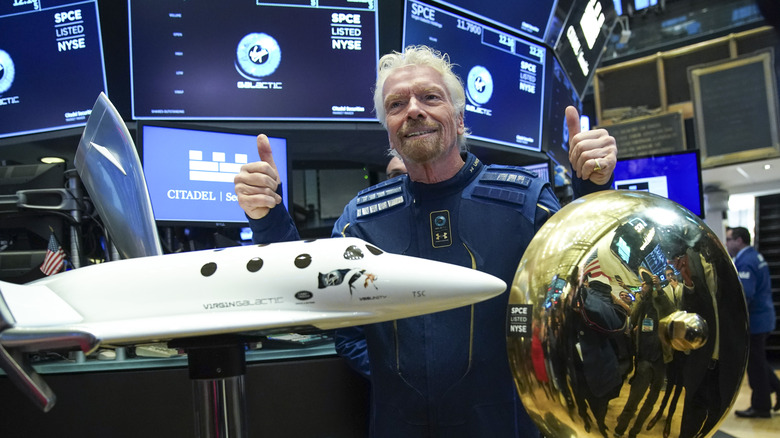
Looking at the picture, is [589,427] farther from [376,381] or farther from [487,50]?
Result: [487,50]

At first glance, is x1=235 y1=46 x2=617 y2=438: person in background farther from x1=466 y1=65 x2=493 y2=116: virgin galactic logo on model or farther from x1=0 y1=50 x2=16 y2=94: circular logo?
x1=0 y1=50 x2=16 y2=94: circular logo

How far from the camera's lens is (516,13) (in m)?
3.48

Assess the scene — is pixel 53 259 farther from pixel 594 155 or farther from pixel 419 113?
pixel 594 155

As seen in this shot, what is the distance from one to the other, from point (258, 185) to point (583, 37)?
388 centimetres

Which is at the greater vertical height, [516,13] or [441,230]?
[516,13]

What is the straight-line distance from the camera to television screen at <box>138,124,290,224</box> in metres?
2.29

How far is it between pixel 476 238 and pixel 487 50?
7.28ft

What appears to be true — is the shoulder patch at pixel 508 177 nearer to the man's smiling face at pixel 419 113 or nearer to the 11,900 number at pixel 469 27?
the man's smiling face at pixel 419 113

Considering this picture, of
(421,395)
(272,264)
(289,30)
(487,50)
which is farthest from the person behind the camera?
(487,50)

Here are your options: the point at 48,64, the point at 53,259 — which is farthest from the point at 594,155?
the point at 48,64

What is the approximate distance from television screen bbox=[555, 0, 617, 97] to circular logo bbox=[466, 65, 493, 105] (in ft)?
2.68

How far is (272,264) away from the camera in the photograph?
92 centimetres

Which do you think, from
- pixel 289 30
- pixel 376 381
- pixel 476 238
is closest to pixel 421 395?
pixel 376 381

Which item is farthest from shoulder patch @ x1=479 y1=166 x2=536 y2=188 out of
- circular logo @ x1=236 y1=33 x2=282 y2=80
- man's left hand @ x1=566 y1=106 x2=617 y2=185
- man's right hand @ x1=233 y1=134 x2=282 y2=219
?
circular logo @ x1=236 y1=33 x2=282 y2=80
